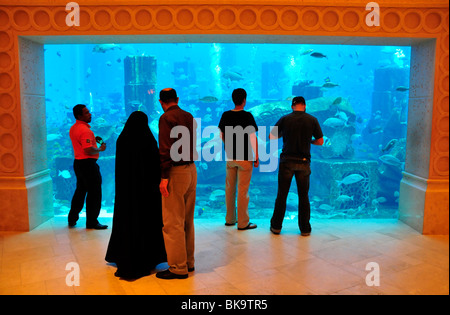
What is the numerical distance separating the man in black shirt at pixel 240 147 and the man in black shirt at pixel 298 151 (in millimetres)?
367

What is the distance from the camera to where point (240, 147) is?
5035 millimetres

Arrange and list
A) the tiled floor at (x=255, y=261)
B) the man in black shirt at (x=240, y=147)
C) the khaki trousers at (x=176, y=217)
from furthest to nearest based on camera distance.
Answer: the man in black shirt at (x=240, y=147) < the khaki trousers at (x=176, y=217) < the tiled floor at (x=255, y=261)

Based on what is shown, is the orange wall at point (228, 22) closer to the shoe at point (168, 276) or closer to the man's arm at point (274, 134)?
the man's arm at point (274, 134)

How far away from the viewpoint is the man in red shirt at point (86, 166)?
5148 mm

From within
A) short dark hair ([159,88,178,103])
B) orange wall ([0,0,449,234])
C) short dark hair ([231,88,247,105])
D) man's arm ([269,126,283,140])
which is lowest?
man's arm ([269,126,283,140])

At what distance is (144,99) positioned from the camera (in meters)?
21.6

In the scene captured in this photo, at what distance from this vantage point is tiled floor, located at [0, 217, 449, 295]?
329 cm

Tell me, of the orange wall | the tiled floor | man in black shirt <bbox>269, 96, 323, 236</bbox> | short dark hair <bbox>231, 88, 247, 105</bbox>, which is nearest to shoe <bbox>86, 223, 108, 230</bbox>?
the tiled floor

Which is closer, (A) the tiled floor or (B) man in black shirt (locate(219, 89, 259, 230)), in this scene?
(A) the tiled floor

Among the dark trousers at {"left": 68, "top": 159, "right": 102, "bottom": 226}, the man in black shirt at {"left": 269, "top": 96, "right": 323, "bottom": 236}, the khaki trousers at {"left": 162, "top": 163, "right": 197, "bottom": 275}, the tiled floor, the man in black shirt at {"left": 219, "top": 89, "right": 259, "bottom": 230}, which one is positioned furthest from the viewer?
the dark trousers at {"left": 68, "top": 159, "right": 102, "bottom": 226}

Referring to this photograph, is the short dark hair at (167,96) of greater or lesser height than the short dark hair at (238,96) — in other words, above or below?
below

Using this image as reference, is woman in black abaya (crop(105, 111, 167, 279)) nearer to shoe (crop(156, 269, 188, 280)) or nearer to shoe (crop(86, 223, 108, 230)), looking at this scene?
shoe (crop(156, 269, 188, 280))

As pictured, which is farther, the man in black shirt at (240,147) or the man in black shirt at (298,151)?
the man in black shirt at (240,147)

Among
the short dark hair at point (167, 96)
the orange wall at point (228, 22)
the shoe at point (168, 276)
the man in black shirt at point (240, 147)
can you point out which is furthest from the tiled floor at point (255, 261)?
the short dark hair at point (167, 96)
